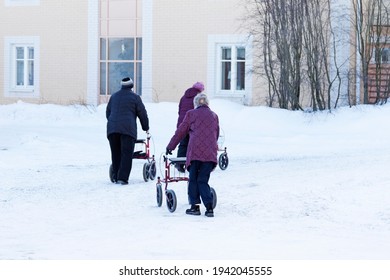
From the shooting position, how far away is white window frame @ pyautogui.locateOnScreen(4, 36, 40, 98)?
115 feet

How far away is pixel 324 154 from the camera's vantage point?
20797 millimetres

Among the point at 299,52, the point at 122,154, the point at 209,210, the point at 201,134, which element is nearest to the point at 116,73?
the point at 299,52

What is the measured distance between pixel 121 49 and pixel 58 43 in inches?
89.9

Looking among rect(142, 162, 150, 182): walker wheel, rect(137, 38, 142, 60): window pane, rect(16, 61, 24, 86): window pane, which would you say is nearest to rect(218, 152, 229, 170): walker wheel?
rect(142, 162, 150, 182): walker wheel

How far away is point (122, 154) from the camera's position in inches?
636

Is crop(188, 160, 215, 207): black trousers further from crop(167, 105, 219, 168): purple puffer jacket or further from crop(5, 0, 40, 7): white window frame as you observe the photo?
crop(5, 0, 40, 7): white window frame

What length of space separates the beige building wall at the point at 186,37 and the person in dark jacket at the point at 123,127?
51.6 ft

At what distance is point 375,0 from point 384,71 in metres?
2.05

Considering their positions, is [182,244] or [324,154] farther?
[324,154]

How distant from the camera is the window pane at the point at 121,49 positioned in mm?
33844

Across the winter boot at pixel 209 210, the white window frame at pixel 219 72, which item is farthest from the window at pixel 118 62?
the winter boot at pixel 209 210

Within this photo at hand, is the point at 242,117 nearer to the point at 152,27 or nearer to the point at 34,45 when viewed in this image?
the point at 152,27

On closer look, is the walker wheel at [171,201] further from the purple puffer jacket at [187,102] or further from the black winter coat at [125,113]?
the purple puffer jacket at [187,102]

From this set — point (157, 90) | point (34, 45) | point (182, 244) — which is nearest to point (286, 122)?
point (157, 90)
